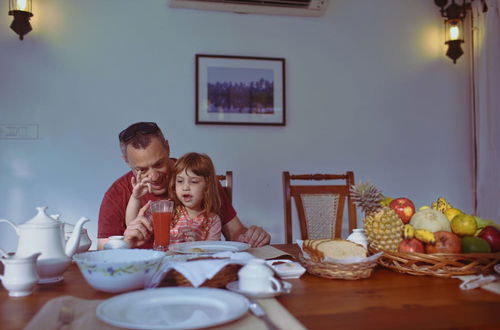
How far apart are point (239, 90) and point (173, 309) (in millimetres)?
2428

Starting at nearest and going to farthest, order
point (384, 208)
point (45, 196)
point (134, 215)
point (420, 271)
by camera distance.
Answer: point (420, 271) → point (384, 208) → point (134, 215) → point (45, 196)

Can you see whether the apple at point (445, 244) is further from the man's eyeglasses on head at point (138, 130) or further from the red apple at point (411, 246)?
the man's eyeglasses on head at point (138, 130)

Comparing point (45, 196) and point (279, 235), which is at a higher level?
point (45, 196)

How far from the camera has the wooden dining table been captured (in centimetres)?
76

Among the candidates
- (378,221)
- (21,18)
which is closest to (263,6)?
(21,18)

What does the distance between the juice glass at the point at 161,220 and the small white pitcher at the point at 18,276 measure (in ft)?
1.78

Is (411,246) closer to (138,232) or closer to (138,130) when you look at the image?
(138,232)

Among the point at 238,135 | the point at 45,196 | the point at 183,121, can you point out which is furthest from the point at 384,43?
the point at 45,196

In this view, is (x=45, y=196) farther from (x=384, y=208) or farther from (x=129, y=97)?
(x=384, y=208)

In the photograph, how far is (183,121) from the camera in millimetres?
2984

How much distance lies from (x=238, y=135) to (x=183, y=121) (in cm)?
39

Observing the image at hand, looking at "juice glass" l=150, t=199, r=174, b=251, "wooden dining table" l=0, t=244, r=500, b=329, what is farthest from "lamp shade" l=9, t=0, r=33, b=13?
"wooden dining table" l=0, t=244, r=500, b=329

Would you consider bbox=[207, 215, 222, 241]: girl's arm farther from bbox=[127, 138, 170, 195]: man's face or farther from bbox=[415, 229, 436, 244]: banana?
bbox=[415, 229, 436, 244]: banana

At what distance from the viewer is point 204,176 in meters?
1.93
